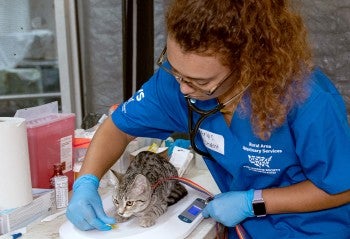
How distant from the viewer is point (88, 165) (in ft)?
3.80

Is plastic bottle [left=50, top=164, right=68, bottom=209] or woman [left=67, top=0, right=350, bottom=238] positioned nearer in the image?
woman [left=67, top=0, right=350, bottom=238]

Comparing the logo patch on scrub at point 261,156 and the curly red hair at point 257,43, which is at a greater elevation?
the curly red hair at point 257,43

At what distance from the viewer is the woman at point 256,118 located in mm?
816

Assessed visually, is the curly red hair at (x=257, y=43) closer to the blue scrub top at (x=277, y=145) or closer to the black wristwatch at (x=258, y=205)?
the blue scrub top at (x=277, y=145)

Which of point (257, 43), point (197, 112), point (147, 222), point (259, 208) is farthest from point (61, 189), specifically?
point (257, 43)

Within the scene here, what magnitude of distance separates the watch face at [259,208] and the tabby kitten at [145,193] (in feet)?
0.82

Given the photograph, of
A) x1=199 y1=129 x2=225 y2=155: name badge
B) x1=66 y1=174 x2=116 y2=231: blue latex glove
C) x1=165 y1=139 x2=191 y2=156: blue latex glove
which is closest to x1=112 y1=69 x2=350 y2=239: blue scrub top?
x1=199 y1=129 x2=225 y2=155: name badge

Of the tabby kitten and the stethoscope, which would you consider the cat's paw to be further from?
the stethoscope

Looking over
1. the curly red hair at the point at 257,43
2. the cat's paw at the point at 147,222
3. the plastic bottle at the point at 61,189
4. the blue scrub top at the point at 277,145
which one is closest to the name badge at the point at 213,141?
the blue scrub top at the point at 277,145

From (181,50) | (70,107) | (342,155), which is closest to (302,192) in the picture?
(342,155)

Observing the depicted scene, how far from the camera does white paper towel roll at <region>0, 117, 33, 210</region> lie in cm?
102

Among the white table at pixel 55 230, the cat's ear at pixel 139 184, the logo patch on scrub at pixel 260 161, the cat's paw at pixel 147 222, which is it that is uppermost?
the logo patch on scrub at pixel 260 161

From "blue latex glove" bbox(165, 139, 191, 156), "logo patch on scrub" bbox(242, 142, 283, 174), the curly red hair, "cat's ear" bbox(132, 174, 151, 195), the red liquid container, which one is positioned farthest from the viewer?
"blue latex glove" bbox(165, 139, 191, 156)

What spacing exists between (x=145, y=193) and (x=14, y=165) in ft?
1.15
